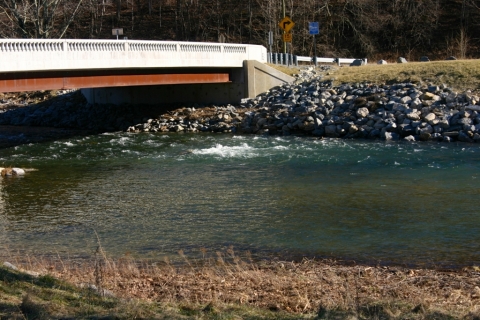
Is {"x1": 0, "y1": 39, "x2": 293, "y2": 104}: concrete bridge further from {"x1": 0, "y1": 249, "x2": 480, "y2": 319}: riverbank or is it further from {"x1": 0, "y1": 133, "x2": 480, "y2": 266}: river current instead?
{"x1": 0, "y1": 249, "x2": 480, "y2": 319}: riverbank

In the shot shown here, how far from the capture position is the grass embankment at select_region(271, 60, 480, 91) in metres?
32.0

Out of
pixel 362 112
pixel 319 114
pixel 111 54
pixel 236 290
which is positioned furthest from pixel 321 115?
pixel 236 290

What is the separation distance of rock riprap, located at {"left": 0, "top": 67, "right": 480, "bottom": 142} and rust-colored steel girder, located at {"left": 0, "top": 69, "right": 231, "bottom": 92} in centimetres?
207

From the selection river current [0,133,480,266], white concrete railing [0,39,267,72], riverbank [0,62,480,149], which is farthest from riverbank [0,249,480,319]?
riverbank [0,62,480,149]

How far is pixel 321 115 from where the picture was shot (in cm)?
3039

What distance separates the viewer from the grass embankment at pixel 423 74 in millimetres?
31953

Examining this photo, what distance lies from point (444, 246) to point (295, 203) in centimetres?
484

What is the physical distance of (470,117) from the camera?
27.6 m

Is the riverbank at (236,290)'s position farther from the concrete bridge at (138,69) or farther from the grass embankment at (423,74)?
the grass embankment at (423,74)

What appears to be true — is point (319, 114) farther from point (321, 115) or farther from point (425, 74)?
point (425, 74)

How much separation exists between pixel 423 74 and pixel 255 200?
19783 millimetres

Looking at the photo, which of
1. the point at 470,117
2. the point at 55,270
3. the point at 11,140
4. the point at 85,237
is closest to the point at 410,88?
the point at 470,117

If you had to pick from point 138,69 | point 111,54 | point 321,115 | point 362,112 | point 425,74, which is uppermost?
point 111,54

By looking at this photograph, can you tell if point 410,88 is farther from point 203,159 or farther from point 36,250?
point 36,250
